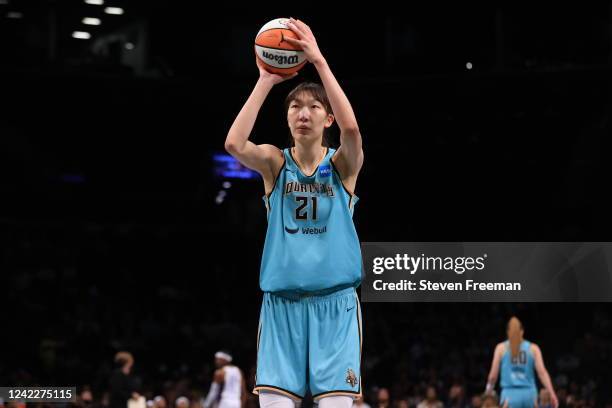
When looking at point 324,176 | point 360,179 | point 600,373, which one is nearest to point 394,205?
point 360,179

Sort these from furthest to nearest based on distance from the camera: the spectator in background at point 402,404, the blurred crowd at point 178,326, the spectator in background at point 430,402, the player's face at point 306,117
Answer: the blurred crowd at point 178,326
the spectator in background at point 402,404
the spectator in background at point 430,402
the player's face at point 306,117

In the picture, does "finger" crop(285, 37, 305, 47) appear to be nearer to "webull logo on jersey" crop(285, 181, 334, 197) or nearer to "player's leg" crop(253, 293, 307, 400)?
"webull logo on jersey" crop(285, 181, 334, 197)

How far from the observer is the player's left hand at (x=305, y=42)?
4.70 meters

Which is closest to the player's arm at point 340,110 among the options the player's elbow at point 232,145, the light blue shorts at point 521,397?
the player's elbow at point 232,145

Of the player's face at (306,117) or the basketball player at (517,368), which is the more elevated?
the player's face at (306,117)

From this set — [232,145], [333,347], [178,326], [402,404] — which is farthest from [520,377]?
[178,326]

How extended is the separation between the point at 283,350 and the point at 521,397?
7.50m

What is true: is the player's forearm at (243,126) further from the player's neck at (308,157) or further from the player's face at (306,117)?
the player's neck at (308,157)

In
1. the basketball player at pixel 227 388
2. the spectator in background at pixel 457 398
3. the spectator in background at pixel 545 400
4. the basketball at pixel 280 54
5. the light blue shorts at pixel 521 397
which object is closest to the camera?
the basketball at pixel 280 54

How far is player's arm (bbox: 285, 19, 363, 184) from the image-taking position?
460cm

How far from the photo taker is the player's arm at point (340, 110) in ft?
15.1

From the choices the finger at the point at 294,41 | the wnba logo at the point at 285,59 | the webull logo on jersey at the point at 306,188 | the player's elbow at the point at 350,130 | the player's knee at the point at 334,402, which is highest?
the finger at the point at 294,41

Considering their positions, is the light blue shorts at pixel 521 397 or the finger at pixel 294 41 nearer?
the finger at pixel 294 41

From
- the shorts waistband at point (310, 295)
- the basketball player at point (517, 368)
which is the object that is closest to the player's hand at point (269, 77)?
the shorts waistband at point (310, 295)
